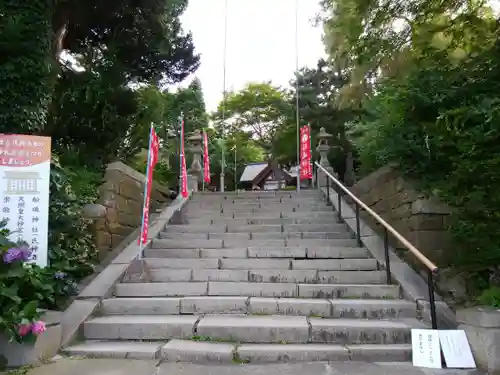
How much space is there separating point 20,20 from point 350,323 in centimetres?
545

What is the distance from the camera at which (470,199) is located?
3.95 meters

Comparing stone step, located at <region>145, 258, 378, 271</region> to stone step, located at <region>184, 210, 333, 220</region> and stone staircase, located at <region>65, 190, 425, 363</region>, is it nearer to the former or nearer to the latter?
stone staircase, located at <region>65, 190, 425, 363</region>

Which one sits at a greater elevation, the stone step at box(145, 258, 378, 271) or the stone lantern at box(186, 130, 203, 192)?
the stone lantern at box(186, 130, 203, 192)

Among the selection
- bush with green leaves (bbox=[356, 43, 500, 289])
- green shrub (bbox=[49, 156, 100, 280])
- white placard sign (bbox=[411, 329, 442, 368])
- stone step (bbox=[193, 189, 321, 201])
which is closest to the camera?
white placard sign (bbox=[411, 329, 442, 368])

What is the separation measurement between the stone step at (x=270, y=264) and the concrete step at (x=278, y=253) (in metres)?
0.23

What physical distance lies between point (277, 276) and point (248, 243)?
3.86ft

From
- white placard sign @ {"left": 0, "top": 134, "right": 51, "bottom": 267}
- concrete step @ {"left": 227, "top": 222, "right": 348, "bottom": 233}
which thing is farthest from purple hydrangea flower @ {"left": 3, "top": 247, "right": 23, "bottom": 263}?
concrete step @ {"left": 227, "top": 222, "right": 348, "bottom": 233}

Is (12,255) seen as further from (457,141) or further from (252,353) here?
(457,141)

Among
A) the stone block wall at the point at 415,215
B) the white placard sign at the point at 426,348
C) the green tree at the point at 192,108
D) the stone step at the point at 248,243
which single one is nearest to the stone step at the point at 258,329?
the white placard sign at the point at 426,348

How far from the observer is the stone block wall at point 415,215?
5.18m

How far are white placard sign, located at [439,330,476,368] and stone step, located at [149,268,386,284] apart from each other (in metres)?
1.47

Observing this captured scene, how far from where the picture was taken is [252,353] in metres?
3.29

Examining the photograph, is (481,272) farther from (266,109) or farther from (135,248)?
(266,109)

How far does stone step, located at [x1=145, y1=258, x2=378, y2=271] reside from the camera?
5.09 m
